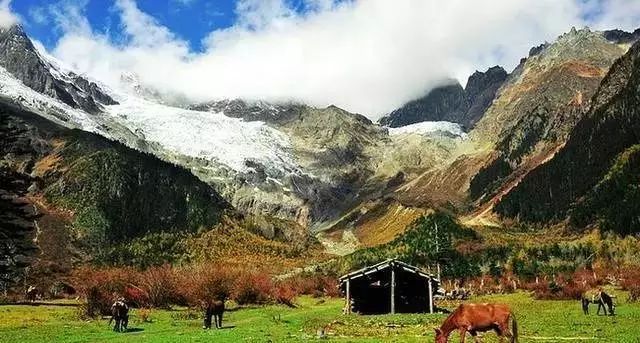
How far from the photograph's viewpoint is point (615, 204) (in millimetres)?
133750

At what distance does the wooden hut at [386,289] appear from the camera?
213 feet

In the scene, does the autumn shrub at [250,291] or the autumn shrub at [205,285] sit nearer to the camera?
the autumn shrub at [205,285]

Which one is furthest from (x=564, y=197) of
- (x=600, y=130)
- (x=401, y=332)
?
(x=401, y=332)

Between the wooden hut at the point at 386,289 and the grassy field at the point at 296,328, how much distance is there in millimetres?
9598

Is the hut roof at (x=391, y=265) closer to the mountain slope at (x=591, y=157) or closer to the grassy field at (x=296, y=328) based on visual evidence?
the grassy field at (x=296, y=328)

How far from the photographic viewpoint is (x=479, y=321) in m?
25.5

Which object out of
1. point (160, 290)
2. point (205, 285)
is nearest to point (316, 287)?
point (205, 285)

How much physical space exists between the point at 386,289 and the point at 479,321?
4323cm

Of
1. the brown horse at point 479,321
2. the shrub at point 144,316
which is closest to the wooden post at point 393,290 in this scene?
the shrub at point 144,316

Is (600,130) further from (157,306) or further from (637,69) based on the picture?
(157,306)

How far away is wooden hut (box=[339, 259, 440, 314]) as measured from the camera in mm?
64938

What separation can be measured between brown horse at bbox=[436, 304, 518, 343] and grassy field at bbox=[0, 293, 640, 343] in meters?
6.30

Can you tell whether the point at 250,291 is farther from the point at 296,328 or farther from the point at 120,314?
the point at 296,328

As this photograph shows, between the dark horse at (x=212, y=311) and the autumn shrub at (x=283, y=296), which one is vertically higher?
the autumn shrub at (x=283, y=296)
